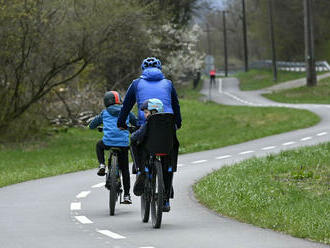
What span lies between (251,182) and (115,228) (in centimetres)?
493

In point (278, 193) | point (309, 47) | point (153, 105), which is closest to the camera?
point (153, 105)

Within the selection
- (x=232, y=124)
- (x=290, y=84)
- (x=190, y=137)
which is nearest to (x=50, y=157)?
(x=190, y=137)

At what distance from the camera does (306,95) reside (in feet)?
175

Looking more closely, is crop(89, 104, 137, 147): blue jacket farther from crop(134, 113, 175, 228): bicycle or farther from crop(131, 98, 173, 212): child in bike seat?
crop(134, 113, 175, 228): bicycle

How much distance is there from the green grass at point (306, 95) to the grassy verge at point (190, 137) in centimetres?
801

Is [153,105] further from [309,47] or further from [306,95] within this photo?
[309,47]

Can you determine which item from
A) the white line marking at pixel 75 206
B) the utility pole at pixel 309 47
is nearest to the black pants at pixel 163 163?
the white line marking at pixel 75 206

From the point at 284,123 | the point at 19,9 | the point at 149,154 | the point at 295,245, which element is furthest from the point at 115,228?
the point at 284,123

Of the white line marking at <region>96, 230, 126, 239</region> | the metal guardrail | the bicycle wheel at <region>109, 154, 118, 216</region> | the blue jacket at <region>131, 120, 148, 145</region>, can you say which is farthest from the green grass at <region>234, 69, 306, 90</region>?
the white line marking at <region>96, 230, 126, 239</region>

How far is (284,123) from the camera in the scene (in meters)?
35.2

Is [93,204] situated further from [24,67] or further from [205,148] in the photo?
[24,67]

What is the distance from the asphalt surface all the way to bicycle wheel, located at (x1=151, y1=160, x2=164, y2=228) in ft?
0.44

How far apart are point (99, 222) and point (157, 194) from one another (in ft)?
4.15

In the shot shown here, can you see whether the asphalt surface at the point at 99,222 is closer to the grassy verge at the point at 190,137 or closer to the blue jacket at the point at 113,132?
the blue jacket at the point at 113,132
